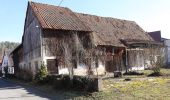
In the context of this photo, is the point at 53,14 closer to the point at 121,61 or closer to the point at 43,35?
the point at 43,35

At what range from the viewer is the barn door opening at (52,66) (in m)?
28.6

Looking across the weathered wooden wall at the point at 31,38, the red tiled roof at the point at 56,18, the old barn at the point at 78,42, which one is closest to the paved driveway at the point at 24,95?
the old barn at the point at 78,42

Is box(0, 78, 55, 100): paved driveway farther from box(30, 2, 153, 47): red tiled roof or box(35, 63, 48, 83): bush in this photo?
box(30, 2, 153, 47): red tiled roof

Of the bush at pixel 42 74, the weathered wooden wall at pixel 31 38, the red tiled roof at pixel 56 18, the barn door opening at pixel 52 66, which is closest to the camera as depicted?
the bush at pixel 42 74

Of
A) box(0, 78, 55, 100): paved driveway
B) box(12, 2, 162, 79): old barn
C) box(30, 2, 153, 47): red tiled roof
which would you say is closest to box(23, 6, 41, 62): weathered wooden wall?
box(12, 2, 162, 79): old barn

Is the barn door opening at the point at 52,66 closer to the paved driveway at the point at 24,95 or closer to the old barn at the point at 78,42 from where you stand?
the old barn at the point at 78,42

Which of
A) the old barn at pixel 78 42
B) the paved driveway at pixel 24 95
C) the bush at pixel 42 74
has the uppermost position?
the old barn at pixel 78 42

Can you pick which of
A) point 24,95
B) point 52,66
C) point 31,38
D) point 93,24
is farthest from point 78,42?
point 93,24

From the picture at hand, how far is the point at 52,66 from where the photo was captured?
28797 millimetres

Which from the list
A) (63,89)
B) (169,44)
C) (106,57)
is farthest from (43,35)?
(169,44)

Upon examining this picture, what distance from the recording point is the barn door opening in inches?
1127

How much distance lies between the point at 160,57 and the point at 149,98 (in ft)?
49.7

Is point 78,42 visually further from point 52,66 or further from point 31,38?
point 31,38

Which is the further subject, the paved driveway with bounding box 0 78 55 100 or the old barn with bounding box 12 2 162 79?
the old barn with bounding box 12 2 162 79
